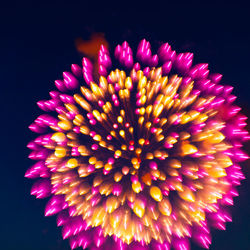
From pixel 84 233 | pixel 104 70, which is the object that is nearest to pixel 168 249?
pixel 84 233

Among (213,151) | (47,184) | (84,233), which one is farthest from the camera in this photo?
(47,184)

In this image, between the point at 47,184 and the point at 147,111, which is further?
the point at 47,184

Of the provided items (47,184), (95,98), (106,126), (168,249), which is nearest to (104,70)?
(95,98)

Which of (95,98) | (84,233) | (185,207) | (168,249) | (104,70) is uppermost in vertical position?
(104,70)

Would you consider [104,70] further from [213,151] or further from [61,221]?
[61,221]

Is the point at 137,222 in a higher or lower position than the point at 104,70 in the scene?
lower

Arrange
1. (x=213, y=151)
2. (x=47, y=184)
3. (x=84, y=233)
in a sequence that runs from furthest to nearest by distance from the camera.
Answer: (x=47, y=184)
(x=84, y=233)
(x=213, y=151)
